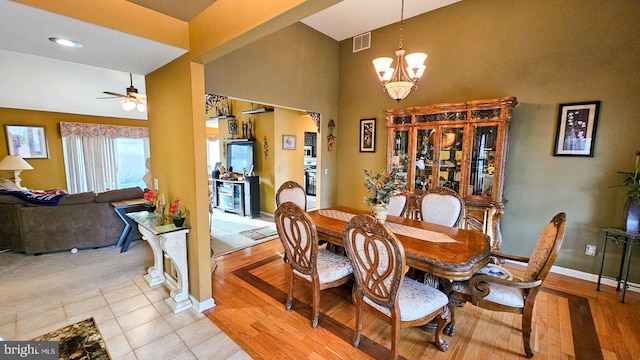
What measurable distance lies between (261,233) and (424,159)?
9.82 feet

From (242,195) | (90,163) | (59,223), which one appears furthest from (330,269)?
(90,163)

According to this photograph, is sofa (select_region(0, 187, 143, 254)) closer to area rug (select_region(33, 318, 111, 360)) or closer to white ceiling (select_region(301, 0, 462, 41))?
area rug (select_region(33, 318, 111, 360))

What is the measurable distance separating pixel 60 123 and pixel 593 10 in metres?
9.62

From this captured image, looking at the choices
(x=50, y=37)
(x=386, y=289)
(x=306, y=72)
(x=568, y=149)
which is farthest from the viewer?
(x=306, y=72)

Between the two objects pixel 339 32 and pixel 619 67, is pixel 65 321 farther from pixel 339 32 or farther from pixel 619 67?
pixel 619 67

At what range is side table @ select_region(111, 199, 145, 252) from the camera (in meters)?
3.57

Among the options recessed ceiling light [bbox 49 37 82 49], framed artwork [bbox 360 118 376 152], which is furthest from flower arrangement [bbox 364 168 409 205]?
recessed ceiling light [bbox 49 37 82 49]

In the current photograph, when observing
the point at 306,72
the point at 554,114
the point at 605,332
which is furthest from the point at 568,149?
the point at 306,72

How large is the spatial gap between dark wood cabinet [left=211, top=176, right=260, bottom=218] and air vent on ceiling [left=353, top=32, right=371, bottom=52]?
3.30 meters

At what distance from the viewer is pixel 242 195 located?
557 centimetres

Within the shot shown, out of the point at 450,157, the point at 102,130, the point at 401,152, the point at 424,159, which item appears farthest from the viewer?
the point at 102,130

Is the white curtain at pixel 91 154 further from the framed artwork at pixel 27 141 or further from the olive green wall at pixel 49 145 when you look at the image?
the framed artwork at pixel 27 141

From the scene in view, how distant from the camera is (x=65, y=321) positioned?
2166 mm

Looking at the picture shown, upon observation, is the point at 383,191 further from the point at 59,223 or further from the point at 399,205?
the point at 59,223
